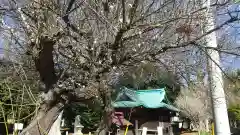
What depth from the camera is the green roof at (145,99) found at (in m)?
23.7

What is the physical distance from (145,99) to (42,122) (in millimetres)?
19924

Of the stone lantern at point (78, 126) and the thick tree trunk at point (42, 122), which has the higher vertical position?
the thick tree trunk at point (42, 122)

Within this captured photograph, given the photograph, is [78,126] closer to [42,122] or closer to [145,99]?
[145,99]

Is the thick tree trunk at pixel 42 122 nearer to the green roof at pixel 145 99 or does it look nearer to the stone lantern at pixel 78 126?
the stone lantern at pixel 78 126

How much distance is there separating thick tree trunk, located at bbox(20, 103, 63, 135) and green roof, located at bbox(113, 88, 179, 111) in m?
17.3

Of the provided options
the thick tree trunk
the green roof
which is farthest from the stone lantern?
the thick tree trunk

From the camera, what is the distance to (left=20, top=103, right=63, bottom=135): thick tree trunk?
17.7 ft

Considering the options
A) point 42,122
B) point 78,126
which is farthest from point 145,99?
point 42,122

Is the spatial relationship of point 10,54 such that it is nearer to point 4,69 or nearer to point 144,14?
point 4,69

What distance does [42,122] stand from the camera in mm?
5590

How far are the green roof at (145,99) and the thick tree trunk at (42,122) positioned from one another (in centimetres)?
1726

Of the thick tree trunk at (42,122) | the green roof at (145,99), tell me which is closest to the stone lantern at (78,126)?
the green roof at (145,99)

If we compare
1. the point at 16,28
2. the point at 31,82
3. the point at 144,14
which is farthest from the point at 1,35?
the point at 144,14

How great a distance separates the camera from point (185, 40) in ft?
19.3
